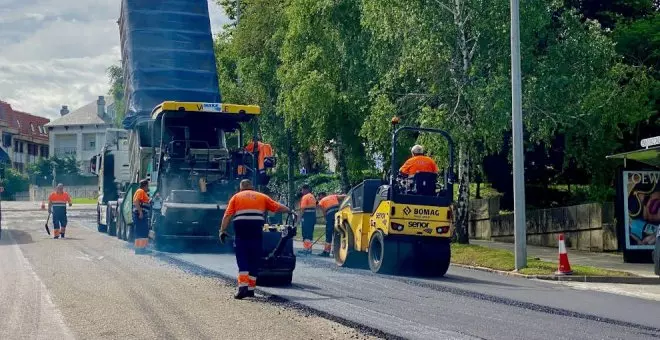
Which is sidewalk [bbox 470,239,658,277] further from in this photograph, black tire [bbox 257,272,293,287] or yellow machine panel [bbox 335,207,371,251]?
black tire [bbox 257,272,293,287]

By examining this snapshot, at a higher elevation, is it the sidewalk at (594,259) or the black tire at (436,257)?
the black tire at (436,257)

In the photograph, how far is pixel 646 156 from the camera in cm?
2108

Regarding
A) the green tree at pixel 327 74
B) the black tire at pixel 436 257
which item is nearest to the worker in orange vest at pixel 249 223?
the black tire at pixel 436 257

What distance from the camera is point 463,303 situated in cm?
1275

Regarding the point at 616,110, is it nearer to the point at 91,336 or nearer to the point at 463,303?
the point at 463,303

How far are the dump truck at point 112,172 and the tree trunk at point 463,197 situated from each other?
941 centimetres

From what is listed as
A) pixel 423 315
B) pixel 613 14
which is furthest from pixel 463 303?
pixel 613 14

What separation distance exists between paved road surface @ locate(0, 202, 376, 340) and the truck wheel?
3508 mm

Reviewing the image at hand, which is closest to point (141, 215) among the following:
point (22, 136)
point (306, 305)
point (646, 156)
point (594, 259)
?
point (306, 305)

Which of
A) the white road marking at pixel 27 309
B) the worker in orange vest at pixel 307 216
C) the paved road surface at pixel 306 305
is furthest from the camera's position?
the worker in orange vest at pixel 307 216

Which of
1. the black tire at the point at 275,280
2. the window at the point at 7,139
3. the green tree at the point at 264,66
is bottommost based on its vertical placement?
the black tire at the point at 275,280

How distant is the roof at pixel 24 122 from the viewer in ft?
357

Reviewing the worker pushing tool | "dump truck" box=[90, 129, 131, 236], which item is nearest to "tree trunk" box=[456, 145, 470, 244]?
"dump truck" box=[90, 129, 131, 236]

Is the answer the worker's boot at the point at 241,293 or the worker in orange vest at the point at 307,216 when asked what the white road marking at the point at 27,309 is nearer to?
the worker's boot at the point at 241,293
